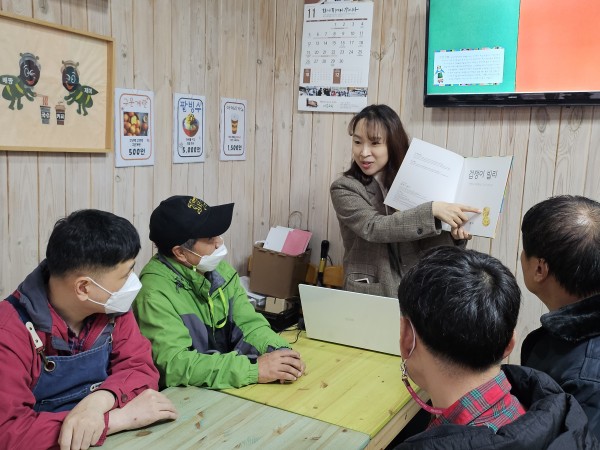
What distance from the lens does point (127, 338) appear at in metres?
1.54

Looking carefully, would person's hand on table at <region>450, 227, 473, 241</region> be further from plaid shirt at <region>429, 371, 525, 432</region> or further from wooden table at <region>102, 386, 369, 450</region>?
plaid shirt at <region>429, 371, 525, 432</region>

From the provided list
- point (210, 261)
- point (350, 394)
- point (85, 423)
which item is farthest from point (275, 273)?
point (85, 423)

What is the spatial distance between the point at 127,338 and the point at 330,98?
6.06 feet

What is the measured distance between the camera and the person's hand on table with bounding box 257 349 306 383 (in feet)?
5.46

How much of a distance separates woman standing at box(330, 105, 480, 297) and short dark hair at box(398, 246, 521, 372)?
118cm

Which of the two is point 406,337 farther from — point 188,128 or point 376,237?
point 188,128

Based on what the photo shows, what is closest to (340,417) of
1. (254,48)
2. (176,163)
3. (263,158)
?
(176,163)

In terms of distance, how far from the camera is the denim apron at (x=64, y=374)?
1347 millimetres

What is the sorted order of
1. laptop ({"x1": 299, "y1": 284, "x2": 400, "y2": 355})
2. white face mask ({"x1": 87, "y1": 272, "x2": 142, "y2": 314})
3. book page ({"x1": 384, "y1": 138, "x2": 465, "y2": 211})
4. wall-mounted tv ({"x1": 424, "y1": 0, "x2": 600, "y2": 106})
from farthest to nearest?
wall-mounted tv ({"x1": 424, "y1": 0, "x2": 600, "y2": 106}) → book page ({"x1": 384, "y1": 138, "x2": 465, "y2": 211}) → laptop ({"x1": 299, "y1": 284, "x2": 400, "y2": 355}) → white face mask ({"x1": 87, "y1": 272, "x2": 142, "y2": 314})

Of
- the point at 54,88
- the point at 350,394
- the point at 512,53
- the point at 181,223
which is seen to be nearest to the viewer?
the point at 350,394

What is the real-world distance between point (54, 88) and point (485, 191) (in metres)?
1.59

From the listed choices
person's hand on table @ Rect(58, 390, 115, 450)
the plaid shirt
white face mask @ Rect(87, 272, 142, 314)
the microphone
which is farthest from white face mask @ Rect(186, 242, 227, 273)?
the microphone

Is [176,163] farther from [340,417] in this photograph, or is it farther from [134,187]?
[340,417]

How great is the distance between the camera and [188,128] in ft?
8.37
